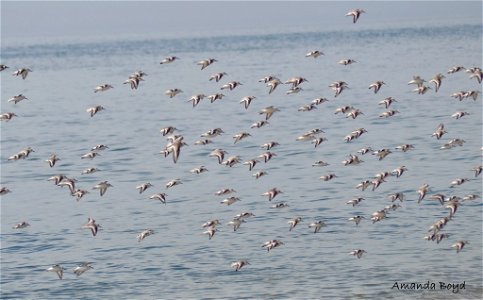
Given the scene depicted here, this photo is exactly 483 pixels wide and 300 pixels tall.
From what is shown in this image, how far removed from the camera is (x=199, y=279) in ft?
114

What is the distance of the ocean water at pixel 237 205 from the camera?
34469 mm

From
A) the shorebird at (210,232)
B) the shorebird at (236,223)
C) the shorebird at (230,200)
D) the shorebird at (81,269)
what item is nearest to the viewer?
the shorebird at (81,269)

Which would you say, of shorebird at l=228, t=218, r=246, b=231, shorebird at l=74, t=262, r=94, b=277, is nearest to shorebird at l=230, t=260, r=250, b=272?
shorebird at l=228, t=218, r=246, b=231

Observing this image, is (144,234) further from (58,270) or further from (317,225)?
(317,225)

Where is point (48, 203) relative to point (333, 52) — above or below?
below

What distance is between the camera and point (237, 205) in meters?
45.4

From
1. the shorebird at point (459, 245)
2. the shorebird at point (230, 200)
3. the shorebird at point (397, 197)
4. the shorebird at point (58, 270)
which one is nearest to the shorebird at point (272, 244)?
the shorebird at point (230, 200)

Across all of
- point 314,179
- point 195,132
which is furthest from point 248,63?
point 314,179

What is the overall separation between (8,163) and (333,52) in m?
93.6

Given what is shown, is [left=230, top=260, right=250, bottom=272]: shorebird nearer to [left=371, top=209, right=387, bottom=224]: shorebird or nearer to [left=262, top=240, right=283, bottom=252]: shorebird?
[left=262, top=240, right=283, bottom=252]: shorebird

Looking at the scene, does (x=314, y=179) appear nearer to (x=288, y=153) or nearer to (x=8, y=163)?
(x=288, y=153)

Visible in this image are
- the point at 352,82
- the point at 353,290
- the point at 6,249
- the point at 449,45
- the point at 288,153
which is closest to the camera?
the point at 353,290

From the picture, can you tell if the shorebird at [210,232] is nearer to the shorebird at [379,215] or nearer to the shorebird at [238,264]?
the shorebird at [238,264]

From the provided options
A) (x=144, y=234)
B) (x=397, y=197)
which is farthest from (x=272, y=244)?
(x=397, y=197)
